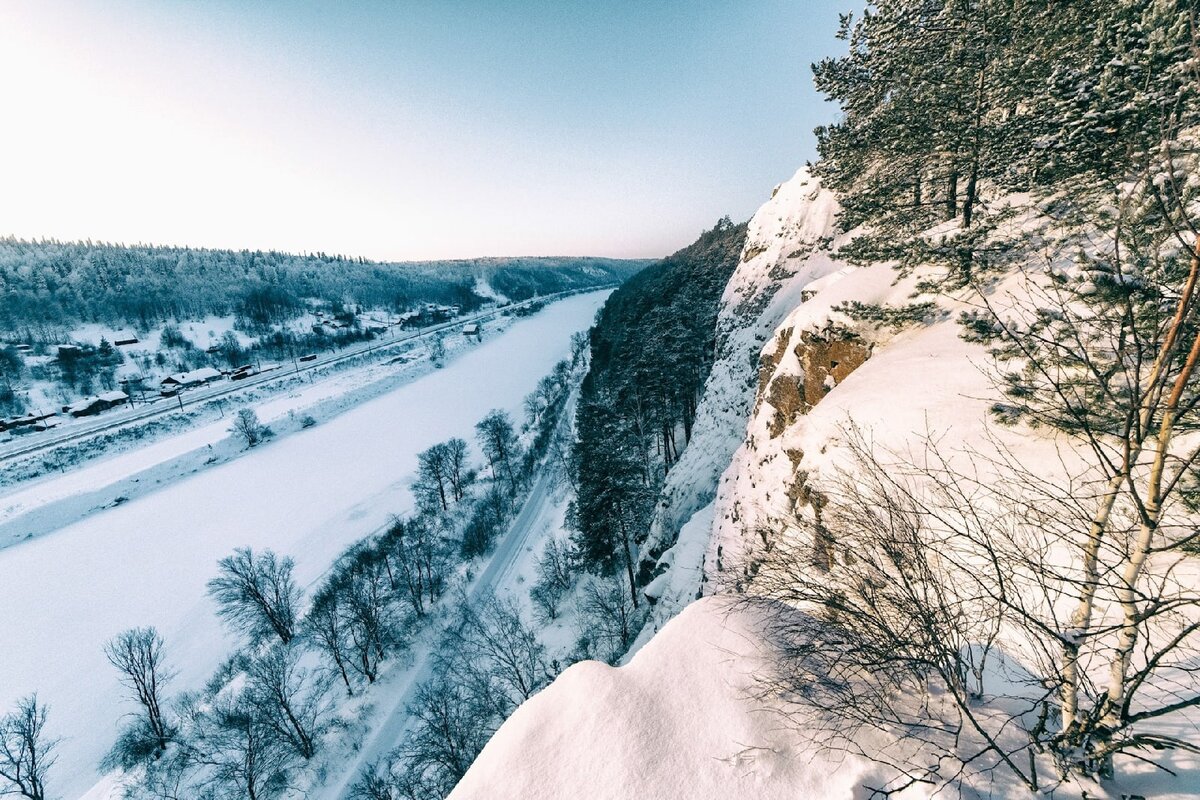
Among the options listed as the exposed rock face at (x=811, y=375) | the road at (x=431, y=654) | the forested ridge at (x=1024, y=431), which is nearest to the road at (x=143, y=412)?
the road at (x=431, y=654)

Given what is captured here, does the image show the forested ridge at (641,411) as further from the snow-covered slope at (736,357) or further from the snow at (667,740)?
the snow at (667,740)

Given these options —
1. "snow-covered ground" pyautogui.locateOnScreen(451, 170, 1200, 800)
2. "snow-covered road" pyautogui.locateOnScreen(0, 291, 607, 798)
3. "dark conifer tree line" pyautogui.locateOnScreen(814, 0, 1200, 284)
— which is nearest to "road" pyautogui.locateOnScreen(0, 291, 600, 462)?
"snow-covered road" pyautogui.locateOnScreen(0, 291, 607, 798)

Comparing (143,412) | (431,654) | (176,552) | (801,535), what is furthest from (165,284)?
(801,535)

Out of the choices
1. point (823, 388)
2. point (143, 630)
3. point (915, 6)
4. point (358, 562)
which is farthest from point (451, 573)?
point (915, 6)

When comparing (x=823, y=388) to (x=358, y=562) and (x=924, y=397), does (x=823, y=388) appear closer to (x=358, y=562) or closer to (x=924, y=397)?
(x=924, y=397)

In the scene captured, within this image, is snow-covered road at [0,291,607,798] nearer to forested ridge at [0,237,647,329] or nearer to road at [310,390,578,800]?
road at [310,390,578,800]

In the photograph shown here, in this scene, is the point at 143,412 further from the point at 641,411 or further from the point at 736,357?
the point at 736,357
